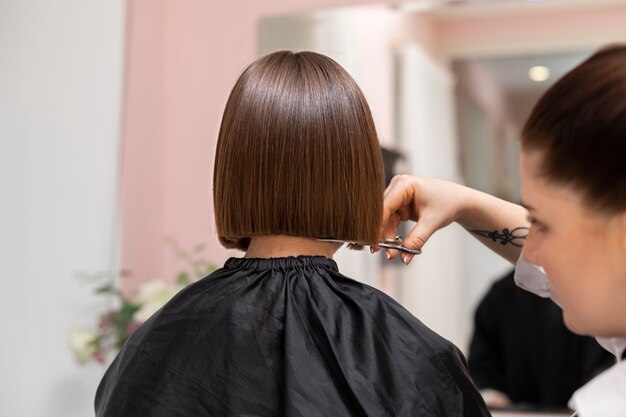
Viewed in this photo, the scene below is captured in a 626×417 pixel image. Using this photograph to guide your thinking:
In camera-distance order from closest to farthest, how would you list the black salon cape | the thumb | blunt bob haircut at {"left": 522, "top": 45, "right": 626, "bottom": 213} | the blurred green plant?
1. blunt bob haircut at {"left": 522, "top": 45, "right": 626, "bottom": 213}
2. the black salon cape
3. the thumb
4. the blurred green plant

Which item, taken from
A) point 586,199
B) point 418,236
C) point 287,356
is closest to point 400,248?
point 418,236

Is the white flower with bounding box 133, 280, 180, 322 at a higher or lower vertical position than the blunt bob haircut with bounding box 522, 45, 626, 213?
lower

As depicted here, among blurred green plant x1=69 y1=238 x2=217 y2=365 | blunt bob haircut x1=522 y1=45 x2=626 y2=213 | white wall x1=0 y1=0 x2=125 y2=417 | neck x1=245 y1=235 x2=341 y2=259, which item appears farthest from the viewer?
white wall x1=0 y1=0 x2=125 y2=417

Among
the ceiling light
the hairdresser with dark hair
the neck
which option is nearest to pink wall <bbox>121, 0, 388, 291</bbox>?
the ceiling light

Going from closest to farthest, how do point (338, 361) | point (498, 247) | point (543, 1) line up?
point (338, 361)
point (498, 247)
point (543, 1)

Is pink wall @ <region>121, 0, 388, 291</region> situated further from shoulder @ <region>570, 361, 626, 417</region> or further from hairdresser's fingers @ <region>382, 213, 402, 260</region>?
shoulder @ <region>570, 361, 626, 417</region>

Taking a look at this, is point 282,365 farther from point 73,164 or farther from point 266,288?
point 73,164

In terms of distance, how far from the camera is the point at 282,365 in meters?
1.17

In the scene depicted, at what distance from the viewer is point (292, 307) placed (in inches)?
47.5

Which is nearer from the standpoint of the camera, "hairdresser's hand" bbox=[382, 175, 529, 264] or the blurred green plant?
"hairdresser's hand" bbox=[382, 175, 529, 264]

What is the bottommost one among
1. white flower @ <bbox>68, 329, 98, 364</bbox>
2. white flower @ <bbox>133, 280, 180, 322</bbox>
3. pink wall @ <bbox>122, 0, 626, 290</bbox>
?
white flower @ <bbox>68, 329, 98, 364</bbox>

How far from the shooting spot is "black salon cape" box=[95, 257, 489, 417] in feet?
3.76

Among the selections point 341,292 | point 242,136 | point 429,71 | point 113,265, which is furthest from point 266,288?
point 113,265

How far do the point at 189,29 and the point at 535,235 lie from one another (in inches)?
93.3
